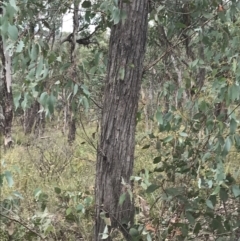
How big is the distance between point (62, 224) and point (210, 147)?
4.69 feet

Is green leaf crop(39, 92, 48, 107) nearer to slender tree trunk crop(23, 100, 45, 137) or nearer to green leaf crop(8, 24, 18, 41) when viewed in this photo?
green leaf crop(8, 24, 18, 41)

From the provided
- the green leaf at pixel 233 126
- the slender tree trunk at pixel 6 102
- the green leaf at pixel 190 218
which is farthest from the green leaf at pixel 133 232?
the slender tree trunk at pixel 6 102

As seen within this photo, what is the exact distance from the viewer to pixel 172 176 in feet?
7.68

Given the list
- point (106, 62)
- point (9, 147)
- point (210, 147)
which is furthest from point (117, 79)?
point (9, 147)

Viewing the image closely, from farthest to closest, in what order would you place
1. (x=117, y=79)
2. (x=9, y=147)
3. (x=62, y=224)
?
(x=9, y=147)
(x=62, y=224)
(x=117, y=79)

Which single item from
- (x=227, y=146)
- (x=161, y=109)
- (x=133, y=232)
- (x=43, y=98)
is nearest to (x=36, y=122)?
(x=161, y=109)

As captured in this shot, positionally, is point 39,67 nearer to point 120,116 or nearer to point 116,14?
point 116,14

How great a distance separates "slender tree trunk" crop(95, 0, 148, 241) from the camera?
2141mm

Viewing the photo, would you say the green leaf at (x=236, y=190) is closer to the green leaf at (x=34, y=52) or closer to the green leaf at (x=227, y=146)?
the green leaf at (x=227, y=146)

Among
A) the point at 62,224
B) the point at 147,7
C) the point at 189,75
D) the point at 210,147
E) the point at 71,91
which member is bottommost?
the point at 62,224

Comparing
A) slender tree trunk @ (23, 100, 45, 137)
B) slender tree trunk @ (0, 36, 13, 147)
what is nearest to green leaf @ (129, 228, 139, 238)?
slender tree trunk @ (23, 100, 45, 137)

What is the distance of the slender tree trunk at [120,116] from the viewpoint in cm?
214

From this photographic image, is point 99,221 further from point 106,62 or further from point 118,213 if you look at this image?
point 106,62

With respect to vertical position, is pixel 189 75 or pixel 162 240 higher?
pixel 189 75
